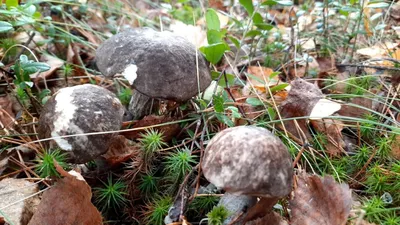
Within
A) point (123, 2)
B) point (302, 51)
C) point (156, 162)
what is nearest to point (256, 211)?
point (156, 162)

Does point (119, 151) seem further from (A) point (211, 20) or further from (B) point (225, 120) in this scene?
(A) point (211, 20)

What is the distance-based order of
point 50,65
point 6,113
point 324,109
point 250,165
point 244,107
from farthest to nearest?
point 50,65 < point 244,107 < point 6,113 < point 324,109 < point 250,165

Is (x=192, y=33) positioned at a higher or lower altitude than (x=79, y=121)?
lower

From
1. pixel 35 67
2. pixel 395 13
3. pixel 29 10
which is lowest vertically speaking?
pixel 395 13

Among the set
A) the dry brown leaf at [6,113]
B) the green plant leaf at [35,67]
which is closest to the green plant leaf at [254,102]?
the green plant leaf at [35,67]

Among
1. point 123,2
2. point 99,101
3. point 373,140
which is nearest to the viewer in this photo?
point 99,101

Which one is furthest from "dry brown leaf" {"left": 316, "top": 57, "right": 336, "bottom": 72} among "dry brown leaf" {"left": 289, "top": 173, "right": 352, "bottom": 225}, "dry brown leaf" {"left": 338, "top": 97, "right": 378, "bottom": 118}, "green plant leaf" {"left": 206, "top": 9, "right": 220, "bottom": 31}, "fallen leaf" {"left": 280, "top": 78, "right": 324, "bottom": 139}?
"dry brown leaf" {"left": 289, "top": 173, "right": 352, "bottom": 225}

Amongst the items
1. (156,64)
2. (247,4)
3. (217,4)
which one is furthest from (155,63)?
(217,4)

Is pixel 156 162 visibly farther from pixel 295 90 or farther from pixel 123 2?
pixel 123 2
